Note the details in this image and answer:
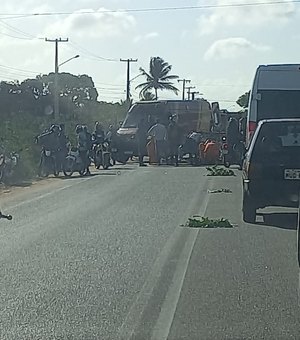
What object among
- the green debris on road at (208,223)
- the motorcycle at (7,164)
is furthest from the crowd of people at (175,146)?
Answer: the green debris on road at (208,223)

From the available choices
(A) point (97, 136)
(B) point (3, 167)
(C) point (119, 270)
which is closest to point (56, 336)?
(C) point (119, 270)

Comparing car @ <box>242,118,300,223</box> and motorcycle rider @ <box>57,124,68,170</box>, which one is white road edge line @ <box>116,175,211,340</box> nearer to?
car @ <box>242,118,300,223</box>

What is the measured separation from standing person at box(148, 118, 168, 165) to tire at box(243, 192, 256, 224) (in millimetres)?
19183

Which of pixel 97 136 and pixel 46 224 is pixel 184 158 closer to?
pixel 97 136

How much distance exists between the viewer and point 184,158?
123 ft

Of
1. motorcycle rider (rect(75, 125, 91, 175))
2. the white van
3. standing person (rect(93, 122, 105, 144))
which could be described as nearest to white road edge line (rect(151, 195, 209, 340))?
the white van

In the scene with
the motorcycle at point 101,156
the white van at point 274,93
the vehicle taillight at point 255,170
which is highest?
the white van at point 274,93

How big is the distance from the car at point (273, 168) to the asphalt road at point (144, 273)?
0.53 meters

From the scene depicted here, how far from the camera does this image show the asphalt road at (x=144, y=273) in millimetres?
8484

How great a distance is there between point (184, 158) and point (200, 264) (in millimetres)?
25579

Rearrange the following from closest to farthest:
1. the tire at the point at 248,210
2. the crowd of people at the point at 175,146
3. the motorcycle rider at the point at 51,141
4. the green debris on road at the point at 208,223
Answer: the tire at the point at 248,210 < the green debris on road at the point at 208,223 < the motorcycle rider at the point at 51,141 < the crowd of people at the point at 175,146

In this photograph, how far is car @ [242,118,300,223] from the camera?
15.1 m

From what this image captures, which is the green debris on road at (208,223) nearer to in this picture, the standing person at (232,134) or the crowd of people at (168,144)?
the standing person at (232,134)

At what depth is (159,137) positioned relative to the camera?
1395 inches
